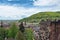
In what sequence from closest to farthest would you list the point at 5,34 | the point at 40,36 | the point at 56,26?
the point at 56,26, the point at 40,36, the point at 5,34

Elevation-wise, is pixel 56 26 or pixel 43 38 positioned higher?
pixel 56 26

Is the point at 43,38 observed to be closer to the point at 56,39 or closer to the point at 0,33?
the point at 0,33

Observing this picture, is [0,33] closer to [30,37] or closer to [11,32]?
[11,32]

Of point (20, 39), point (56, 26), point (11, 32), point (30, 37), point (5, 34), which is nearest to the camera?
point (56, 26)

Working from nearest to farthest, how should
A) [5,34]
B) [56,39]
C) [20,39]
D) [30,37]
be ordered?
[56,39] → [20,39] → [30,37] → [5,34]

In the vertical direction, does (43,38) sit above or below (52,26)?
below

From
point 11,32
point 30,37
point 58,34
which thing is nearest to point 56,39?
point 58,34

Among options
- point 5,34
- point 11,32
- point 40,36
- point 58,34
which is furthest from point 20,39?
point 5,34

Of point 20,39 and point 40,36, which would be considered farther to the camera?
point 40,36

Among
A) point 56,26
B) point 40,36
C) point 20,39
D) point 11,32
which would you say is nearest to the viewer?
point 56,26
